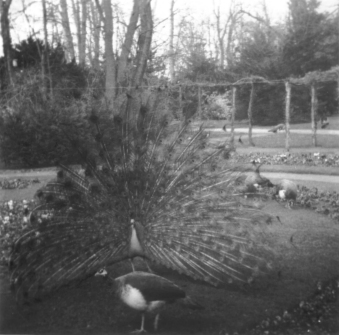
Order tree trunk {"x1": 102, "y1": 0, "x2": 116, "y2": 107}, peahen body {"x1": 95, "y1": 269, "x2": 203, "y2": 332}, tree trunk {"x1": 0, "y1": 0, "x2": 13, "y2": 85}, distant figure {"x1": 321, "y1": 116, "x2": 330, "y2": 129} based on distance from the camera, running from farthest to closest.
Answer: tree trunk {"x1": 0, "y1": 0, "x2": 13, "y2": 85}
tree trunk {"x1": 102, "y1": 0, "x2": 116, "y2": 107}
distant figure {"x1": 321, "y1": 116, "x2": 330, "y2": 129}
peahen body {"x1": 95, "y1": 269, "x2": 203, "y2": 332}

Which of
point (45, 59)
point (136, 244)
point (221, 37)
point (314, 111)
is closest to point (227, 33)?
point (221, 37)

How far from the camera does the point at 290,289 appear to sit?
399 centimetres

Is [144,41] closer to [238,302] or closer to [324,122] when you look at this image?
[324,122]

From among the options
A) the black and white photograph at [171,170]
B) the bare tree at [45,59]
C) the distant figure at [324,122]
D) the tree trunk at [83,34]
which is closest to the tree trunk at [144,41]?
the black and white photograph at [171,170]

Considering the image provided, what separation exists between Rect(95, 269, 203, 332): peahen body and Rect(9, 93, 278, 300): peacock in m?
0.14

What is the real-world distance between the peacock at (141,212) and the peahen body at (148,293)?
0.46 feet

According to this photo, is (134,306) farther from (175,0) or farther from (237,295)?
(175,0)

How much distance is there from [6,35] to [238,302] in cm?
270

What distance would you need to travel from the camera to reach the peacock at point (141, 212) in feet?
12.9

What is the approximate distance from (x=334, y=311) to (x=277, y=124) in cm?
140

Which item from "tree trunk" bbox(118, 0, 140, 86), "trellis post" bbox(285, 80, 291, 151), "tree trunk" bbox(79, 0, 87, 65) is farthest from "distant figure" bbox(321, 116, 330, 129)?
"tree trunk" bbox(79, 0, 87, 65)

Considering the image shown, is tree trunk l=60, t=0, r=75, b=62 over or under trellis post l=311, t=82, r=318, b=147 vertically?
over

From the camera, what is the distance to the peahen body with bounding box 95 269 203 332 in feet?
12.5

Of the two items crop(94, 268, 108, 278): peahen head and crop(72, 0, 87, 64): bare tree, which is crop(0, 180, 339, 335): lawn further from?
crop(72, 0, 87, 64): bare tree
